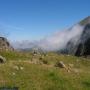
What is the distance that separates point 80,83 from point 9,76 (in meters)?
7.21

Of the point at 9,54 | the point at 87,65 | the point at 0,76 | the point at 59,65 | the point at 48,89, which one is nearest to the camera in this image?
the point at 48,89

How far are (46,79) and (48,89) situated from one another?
10.2 feet

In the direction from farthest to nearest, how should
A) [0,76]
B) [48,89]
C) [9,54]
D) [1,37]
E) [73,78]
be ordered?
[1,37], [9,54], [73,78], [0,76], [48,89]

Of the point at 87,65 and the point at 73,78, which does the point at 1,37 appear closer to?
the point at 87,65

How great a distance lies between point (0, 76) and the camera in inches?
1210

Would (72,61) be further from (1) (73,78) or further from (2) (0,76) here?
(2) (0,76)

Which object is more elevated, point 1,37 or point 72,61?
point 1,37

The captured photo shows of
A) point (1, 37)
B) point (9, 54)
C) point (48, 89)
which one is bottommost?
point (48, 89)

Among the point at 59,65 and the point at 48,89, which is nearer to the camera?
the point at 48,89

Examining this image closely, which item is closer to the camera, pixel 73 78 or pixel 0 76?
pixel 0 76

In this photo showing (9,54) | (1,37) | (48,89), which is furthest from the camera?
(1,37)

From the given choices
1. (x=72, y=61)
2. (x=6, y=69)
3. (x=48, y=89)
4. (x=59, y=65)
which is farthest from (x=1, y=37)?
(x=48, y=89)

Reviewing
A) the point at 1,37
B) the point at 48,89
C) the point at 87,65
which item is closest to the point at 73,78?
the point at 48,89

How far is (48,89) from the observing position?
28359 mm
